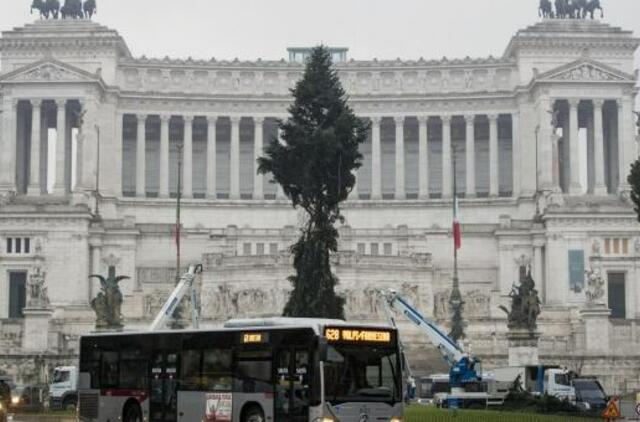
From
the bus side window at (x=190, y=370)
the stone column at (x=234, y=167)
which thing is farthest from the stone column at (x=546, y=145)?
the bus side window at (x=190, y=370)

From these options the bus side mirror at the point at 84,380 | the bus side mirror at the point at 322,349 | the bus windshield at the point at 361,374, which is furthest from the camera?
the bus side mirror at the point at 84,380

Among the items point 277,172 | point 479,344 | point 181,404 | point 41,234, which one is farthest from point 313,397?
point 41,234

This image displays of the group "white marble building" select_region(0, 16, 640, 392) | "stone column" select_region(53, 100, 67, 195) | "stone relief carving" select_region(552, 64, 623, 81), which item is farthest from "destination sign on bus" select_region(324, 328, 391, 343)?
"stone relief carving" select_region(552, 64, 623, 81)

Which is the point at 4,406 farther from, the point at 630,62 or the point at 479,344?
the point at 630,62

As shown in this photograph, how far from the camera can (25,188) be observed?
129 metres

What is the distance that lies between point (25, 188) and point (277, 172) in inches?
2608

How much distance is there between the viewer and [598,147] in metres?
125

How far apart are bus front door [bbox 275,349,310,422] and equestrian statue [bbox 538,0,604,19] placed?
102m

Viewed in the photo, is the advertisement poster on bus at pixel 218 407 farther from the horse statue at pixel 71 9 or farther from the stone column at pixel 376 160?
the horse statue at pixel 71 9

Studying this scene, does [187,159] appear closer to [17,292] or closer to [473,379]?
[17,292]

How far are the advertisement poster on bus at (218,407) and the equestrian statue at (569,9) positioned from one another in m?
101

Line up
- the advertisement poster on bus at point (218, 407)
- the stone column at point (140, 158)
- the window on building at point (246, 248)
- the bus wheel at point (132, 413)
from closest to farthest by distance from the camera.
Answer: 1. the advertisement poster on bus at point (218, 407)
2. the bus wheel at point (132, 413)
3. the window on building at point (246, 248)
4. the stone column at point (140, 158)

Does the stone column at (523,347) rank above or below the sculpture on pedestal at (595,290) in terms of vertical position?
below

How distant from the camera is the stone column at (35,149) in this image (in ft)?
411
